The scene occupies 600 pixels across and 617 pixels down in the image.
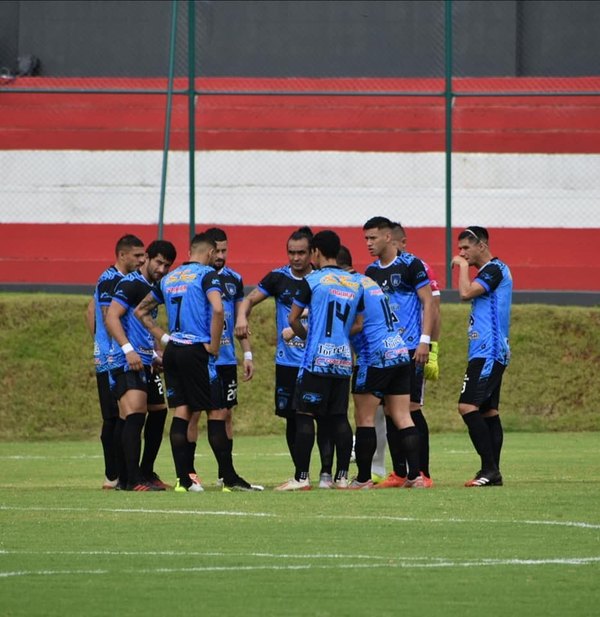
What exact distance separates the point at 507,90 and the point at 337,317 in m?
16.0

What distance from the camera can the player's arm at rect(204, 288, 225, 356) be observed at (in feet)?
39.3

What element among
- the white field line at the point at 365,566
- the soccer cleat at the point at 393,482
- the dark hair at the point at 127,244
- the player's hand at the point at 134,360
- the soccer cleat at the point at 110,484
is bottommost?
the soccer cleat at the point at 110,484

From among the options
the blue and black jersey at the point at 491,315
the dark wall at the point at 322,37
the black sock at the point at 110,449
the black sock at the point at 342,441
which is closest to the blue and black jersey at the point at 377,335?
the black sock at the point at 342,441

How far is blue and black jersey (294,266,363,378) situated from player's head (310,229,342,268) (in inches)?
4.9

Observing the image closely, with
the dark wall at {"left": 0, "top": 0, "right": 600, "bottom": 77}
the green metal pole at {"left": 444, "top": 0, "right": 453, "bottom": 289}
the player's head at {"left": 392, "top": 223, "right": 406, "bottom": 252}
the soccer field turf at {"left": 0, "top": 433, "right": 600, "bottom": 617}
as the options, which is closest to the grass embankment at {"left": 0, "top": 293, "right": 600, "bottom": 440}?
the green metal pole at {"left": 444, "top": 0, "right": 453, "bottom": 289}

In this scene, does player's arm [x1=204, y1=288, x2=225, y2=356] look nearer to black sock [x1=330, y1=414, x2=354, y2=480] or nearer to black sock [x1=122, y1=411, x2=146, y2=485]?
black sock [x1=122, y1=411, x2=146, y2=485]

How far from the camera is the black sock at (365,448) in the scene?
12.3 m

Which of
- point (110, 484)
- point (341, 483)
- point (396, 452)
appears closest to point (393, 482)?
point (396, 452)

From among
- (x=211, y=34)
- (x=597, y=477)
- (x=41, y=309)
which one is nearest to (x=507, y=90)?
(x=211, y=34)

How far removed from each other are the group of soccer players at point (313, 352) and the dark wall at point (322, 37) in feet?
50.2

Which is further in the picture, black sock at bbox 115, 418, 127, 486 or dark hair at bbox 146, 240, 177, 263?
black sock at bbox 115, 418, 127, 486

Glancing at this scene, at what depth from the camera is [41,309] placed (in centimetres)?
2166

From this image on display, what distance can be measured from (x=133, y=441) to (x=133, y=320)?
100 cm

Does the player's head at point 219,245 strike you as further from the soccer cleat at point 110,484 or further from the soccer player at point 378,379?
the soccer cleat at point 110,484
